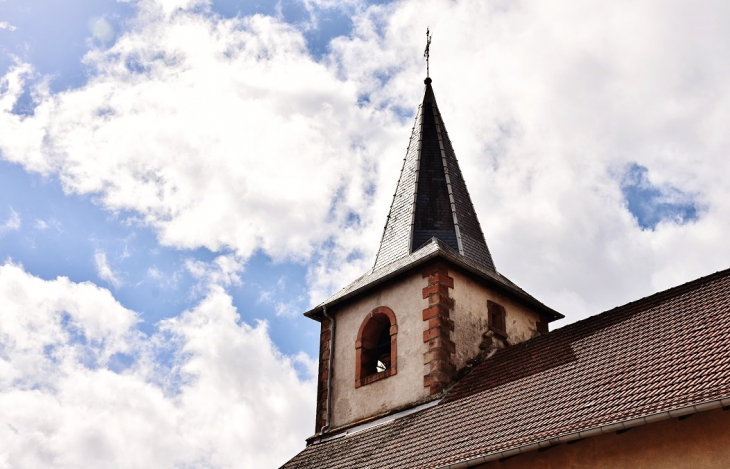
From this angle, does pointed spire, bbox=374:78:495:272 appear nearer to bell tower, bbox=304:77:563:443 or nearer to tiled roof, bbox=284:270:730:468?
bell tower, bbox=304:77:563:443

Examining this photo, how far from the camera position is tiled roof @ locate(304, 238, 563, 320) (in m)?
14.9

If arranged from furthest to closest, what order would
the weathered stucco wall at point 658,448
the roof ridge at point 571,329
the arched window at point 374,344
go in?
the arched window at point 374,344, the roof ridge at point 571,329, the weathered stucco wall at point 658,448

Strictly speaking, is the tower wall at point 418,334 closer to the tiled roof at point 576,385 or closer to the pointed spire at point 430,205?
the tiled roof at point 576,385

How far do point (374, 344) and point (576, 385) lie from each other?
5660mm

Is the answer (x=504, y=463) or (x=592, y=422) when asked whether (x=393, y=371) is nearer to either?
(x=504, y=463)

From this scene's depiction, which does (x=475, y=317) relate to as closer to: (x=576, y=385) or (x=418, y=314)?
(x=418, y=314)

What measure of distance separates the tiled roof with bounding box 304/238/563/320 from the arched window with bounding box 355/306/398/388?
62 centimetres

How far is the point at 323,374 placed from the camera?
52.9 feet

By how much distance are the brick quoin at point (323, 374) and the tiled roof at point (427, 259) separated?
1.54 ft

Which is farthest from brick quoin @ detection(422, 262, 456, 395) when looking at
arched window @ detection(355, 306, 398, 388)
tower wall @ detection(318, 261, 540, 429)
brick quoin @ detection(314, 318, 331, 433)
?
brick quoin @ detection(314, 318, 331, 433)

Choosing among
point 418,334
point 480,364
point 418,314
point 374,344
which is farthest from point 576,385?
point 374,344

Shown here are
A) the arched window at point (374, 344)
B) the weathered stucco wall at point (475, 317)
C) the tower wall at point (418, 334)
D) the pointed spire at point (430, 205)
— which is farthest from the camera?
the pointed spire at point (430, 205)

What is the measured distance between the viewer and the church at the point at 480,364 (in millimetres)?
8883

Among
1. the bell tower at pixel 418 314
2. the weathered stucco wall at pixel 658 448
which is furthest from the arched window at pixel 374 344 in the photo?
the weathered stucco wall at pixel 658 448
